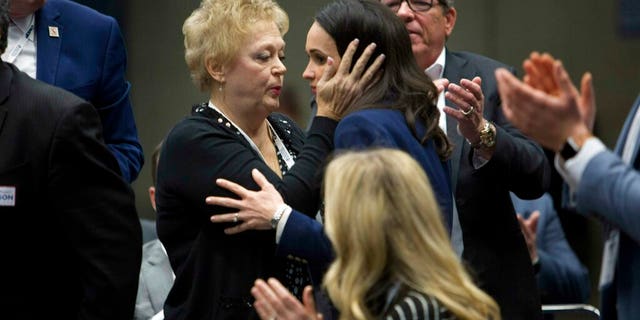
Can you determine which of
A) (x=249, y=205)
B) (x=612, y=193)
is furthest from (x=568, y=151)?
(x=249, y=205)

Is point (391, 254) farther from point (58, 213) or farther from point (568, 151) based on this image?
point (58, 213)

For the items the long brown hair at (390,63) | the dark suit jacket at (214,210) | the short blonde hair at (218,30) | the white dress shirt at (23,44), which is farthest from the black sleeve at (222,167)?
the white dress shirt at (23,44)

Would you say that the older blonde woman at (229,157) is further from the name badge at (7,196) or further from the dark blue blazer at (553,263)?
the dark blue blazer at (553,263)

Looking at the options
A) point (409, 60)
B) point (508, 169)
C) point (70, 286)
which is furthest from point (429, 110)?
point (70, 286)

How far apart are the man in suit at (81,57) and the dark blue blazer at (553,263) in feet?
10.0

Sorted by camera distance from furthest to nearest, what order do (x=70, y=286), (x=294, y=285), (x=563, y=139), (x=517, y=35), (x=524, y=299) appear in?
(x=517, y=35), (x=524, y=299), (x=294, y=285), (x=70, y=286), (x=563, y=139)

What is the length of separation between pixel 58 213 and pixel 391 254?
1.25 m

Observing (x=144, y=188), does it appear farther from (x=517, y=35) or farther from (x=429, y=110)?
(x=429, y=110)

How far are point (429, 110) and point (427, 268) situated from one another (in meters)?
1.15

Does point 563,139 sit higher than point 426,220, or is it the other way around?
point 563,139

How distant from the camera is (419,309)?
353 cm

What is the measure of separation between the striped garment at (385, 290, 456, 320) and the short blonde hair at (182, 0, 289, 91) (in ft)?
5.53

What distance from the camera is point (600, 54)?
9125 mm

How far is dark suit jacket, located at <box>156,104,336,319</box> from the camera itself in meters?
4.68
